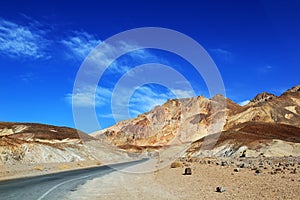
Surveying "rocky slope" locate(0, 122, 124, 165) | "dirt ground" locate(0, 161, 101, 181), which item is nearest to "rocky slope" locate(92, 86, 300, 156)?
"rocky slope" locate(0, 122, 124, 165)

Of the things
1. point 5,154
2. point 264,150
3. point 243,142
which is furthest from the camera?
point 243,142

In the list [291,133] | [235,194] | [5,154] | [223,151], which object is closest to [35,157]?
[5,154]

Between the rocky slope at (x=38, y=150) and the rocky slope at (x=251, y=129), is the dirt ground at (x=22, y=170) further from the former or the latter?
the rocky slope at (x=251, y=129)

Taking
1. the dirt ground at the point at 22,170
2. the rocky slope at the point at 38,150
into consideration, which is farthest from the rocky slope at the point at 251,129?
the dirt ground at the point at 22,170

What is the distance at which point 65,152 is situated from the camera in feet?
240

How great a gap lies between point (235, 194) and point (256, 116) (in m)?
145

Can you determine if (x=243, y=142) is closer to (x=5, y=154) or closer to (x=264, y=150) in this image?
(x=264, y=150)

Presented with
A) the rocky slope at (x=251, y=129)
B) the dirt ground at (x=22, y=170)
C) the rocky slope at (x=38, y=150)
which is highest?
the rocky slope at (x=251, y=129)

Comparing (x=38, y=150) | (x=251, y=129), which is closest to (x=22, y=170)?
(x=38, y=150)

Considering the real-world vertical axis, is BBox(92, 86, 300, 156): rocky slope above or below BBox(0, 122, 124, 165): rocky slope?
above

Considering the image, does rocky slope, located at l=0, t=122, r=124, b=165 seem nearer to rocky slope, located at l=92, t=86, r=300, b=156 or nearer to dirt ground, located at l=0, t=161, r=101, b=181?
dirt ground, located at l=0, t=161, r=101, b=181

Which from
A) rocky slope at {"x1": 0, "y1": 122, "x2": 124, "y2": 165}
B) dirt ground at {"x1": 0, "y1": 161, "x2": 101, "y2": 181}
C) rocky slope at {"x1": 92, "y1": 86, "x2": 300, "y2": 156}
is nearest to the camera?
dirt ground at {"x1": 0, "y1": 161, "x2": 101, "y2": 181}

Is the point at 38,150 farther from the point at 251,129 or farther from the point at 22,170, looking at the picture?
the point at 251,129

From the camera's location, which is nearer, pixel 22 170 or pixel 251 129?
pixel 22 170
